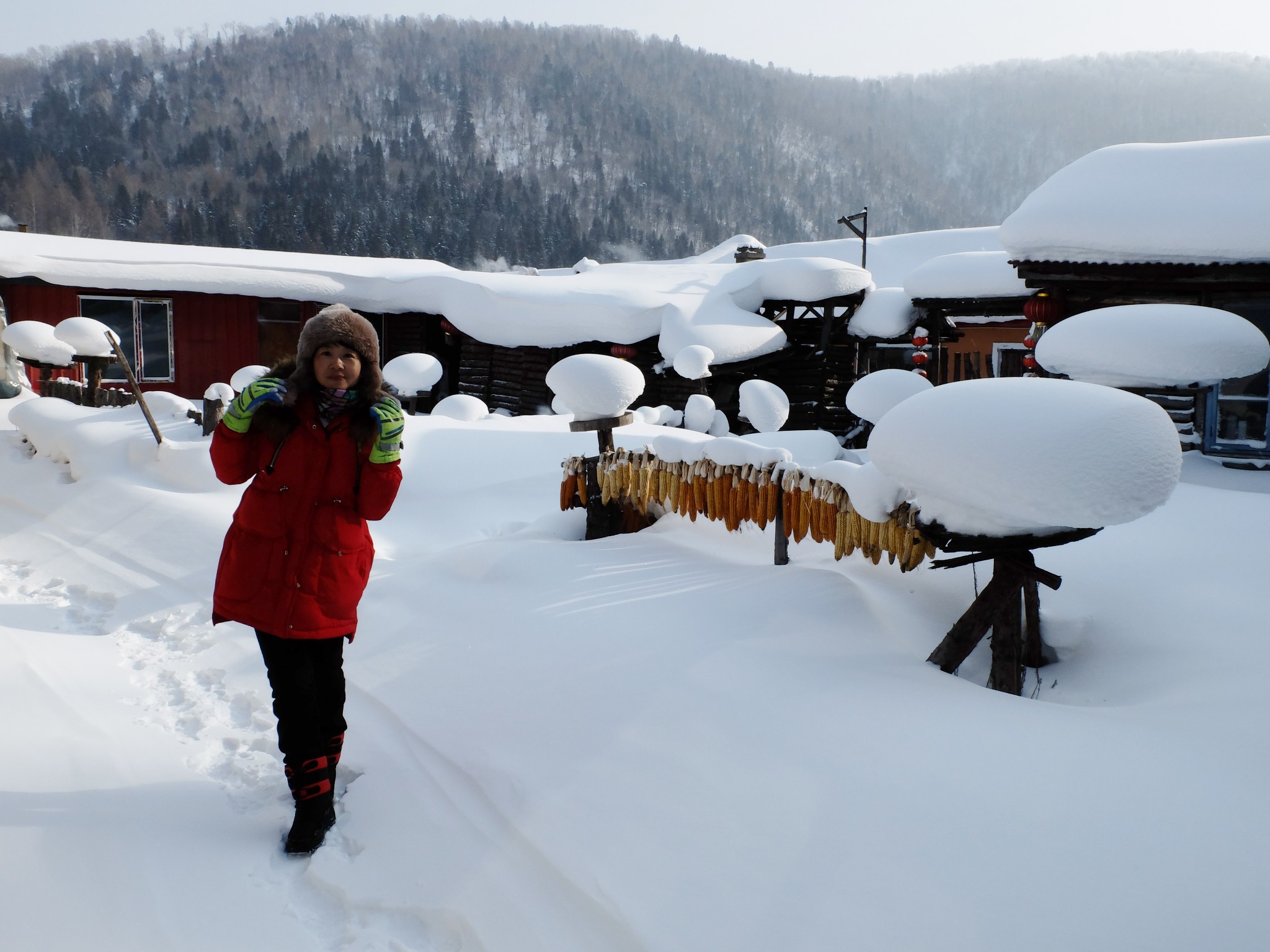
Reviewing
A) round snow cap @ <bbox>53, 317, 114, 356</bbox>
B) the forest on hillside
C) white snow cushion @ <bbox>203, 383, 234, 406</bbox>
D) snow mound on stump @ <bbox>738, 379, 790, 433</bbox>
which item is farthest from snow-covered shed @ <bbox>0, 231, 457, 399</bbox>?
the forest on hillside

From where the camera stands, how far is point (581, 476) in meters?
5.94

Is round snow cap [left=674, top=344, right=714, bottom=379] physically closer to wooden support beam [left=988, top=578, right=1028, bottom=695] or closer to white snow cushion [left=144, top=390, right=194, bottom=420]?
white snow cushion [left=144, top=390, right=194, bottom=420]

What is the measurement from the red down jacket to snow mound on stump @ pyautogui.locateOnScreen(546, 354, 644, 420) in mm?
3142

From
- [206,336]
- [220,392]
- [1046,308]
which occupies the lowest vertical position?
[220,392]

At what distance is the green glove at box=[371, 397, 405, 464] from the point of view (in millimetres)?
2668

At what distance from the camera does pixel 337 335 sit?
2678 mm

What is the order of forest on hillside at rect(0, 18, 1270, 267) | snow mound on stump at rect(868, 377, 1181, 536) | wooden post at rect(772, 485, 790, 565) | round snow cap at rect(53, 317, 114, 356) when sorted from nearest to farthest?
1. snow mound on stump at rect(868, 377, 1181, 536)
2. wooden post at rect(772, 485, 790, 565)
3. round snow cap at rect(53, 317, 114, 356)
4. forest on hillside at rect(0, 18, 1270, 267)

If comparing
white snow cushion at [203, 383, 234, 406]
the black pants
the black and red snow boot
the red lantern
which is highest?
the red lantern

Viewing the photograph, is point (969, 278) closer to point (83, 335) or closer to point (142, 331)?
point (83, 335)

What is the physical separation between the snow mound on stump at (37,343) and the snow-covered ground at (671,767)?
968 cm

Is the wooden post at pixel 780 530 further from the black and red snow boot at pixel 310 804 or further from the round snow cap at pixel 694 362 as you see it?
the round snow cap at pixel 694 362

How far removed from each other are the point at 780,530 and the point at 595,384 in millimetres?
1764

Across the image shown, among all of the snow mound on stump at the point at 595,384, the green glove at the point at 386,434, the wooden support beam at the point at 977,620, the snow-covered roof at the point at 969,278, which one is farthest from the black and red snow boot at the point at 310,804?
the snow-covered roof at the point at 969,278

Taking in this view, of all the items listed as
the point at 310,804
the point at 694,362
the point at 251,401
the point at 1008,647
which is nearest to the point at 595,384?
the point at 1008,647
